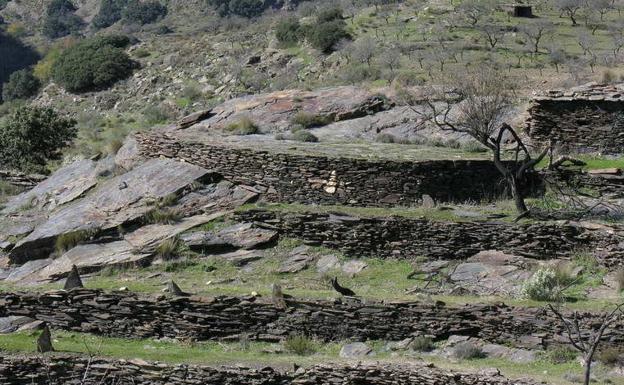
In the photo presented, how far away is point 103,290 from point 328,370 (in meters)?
5.75

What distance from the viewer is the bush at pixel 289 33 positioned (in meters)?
54.6

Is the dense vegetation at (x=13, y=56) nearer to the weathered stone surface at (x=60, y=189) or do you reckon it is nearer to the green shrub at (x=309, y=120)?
the weathered stone surface at (x=60, y=189)

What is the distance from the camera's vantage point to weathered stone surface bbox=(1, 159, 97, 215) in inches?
1080

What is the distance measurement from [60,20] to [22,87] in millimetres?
31754

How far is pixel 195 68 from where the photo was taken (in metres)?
57.2

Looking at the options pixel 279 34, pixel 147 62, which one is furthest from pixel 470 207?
pixel 147 62

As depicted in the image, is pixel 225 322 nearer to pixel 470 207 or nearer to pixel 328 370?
pixel 328 370

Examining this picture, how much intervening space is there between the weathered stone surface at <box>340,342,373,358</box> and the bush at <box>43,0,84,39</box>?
82.4m

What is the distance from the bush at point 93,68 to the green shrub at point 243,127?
31.4 meters

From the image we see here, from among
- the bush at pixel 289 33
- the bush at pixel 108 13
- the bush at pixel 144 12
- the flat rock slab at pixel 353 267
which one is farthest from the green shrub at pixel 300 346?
the bush at pixel 108 13

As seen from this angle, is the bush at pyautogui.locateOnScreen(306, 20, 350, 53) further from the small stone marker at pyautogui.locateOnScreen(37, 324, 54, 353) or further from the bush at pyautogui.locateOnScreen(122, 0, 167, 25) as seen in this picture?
the bush at pyautogui.locateOnScreen(122, 0, 167, 25)

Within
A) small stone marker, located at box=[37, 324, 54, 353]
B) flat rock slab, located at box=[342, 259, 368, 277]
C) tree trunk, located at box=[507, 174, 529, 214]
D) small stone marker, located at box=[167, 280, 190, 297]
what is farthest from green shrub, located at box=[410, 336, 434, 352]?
small stone marker, located at box=[37, 324, 54, 353]

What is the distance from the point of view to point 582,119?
2697 centimetres

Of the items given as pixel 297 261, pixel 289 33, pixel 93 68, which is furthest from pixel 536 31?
pixel 297 261
